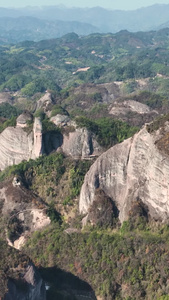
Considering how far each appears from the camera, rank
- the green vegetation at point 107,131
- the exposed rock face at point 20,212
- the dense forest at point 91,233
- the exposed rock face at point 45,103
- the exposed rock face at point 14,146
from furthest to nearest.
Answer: the exposed rock face at point 45,103 → the exposed rock face at point 14,146 → the green vegetation at point 107,131 → the exposed rock face at point 20,212 → the dense forest at point 91,233

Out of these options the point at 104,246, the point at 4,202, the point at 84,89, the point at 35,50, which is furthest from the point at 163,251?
the point at 35,50

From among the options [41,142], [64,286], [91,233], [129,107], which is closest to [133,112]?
[129,107]

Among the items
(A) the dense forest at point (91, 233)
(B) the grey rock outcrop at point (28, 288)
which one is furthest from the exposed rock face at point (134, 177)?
(B) the grey rock outcrop at point (28, 288)

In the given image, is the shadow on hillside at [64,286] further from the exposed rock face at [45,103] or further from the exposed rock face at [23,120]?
the exposed rock face at [45,103]

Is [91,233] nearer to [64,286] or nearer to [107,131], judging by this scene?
[64,286]

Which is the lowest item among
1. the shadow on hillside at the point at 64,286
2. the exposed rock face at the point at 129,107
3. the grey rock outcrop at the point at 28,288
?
the shadow on hillside at the point at 64,286
